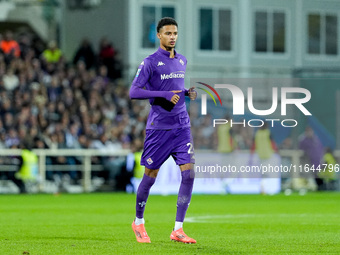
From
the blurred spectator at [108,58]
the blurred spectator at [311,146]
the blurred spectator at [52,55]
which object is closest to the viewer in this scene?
the blurred spectator at [311,146]

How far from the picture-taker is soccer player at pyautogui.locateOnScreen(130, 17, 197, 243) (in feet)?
32.6

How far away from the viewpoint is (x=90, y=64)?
32.2 metres

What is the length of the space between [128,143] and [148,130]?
16.8 m

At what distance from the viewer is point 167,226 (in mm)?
12977

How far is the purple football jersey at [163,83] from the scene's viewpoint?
32.6 ft

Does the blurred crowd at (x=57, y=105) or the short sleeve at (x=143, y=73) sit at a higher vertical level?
the short sleeve at (x=143, y=73)

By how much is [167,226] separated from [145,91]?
366 cm

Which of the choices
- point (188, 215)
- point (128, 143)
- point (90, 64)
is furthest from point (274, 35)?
point (188, 215)

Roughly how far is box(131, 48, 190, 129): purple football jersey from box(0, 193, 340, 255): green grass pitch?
135cm

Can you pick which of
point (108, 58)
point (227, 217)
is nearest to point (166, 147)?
point (227, 217)

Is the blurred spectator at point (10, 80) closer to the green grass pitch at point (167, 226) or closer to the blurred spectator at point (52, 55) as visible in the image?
the blurred spectator at point (52, 55)

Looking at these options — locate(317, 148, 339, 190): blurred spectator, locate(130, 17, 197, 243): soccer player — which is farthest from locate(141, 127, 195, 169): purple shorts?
locate(317, 148, 339, 190): blurred spectator

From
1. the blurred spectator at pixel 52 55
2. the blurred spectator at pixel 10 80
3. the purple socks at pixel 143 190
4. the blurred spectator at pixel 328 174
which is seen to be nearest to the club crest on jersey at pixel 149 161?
the purple socks at pixel 143 190

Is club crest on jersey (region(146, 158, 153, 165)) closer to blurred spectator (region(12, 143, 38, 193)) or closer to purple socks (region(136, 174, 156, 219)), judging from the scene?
purple socks (region(136, 174, 156, 219))
